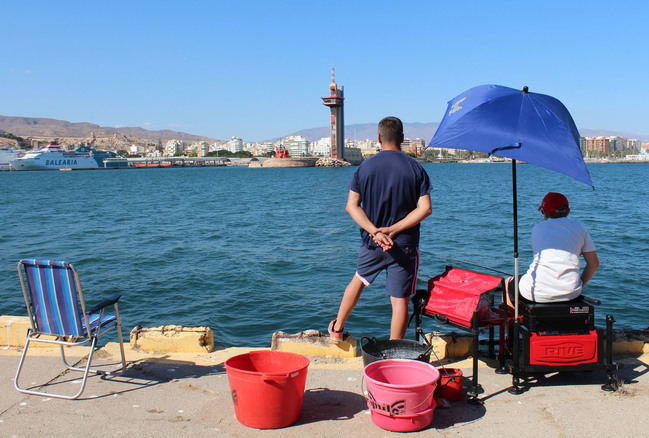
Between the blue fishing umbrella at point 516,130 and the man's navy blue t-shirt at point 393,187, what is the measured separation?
0.35 metres

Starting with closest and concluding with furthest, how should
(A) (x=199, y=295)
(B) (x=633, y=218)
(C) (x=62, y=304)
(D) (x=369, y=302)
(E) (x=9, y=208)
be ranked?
(C) (x=62, y=304), (D) (x=369, y=302), (A) (x=199, y=295), (B) (x=633, y=218), (E) (x=9, y=208)

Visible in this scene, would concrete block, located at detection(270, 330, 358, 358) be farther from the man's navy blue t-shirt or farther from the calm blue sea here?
the calm blue sea

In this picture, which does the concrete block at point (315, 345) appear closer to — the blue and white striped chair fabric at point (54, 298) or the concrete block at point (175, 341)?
the concrete block at point (175, 341)

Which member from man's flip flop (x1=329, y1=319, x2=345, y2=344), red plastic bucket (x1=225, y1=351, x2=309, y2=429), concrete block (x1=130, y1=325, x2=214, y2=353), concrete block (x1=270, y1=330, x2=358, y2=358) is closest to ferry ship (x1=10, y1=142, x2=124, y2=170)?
concrete block (x1=130, y1=325, x2=214, y2=353)

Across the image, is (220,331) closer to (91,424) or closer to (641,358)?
(91,424)

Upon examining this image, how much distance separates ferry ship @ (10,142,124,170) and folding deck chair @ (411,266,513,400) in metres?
156

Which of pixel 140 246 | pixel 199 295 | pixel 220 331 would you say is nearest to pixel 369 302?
pixel 220 331

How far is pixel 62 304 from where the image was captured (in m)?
3.98

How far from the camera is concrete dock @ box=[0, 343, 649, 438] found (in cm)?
341

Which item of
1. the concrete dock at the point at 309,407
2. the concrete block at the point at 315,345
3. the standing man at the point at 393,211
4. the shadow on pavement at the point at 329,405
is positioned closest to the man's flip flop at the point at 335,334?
the concrete block at the point at 315,345

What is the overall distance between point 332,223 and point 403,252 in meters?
23.8

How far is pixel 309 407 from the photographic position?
149 inches

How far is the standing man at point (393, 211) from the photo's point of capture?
414cm

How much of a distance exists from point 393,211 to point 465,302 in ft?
3.03
